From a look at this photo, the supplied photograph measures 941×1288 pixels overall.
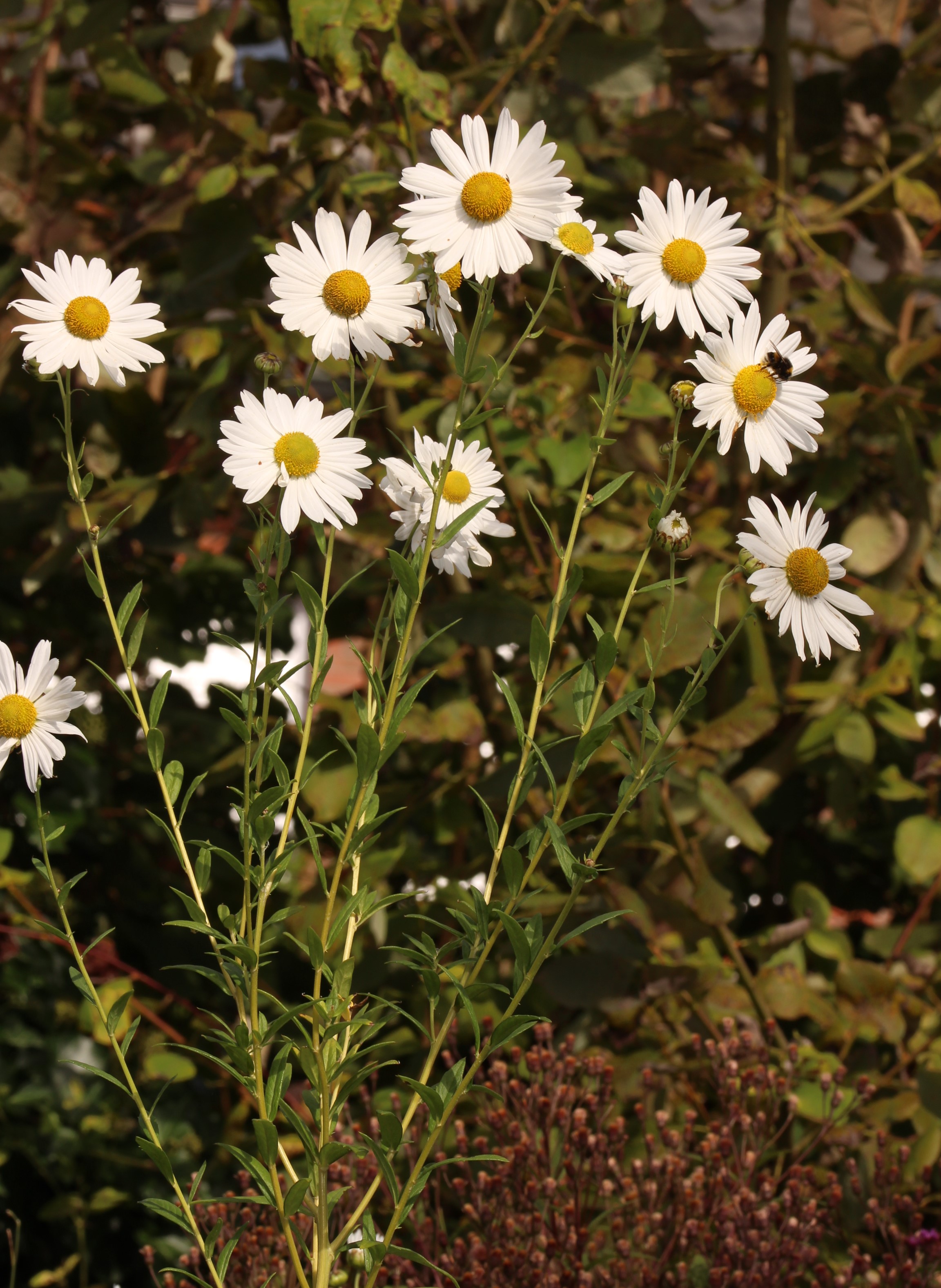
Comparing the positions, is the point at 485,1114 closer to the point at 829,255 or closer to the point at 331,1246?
the point at 331,1246

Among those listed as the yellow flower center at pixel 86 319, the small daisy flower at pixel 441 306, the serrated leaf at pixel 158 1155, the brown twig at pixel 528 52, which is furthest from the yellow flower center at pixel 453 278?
the brown twig at pixel 528 52

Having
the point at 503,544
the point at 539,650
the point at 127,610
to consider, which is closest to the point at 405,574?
the point at 539,650

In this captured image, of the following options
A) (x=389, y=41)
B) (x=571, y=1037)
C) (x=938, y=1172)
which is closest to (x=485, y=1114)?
(x=571, y=1037)

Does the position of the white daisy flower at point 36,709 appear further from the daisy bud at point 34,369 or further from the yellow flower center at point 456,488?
the yellow flower center at point 456,488

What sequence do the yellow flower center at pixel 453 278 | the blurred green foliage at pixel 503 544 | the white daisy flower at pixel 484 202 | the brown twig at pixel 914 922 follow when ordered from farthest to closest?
the brown twig at pixel 914 922 → the blurred green foliage at pixel 503 544 → the yellow flower center at pixel 453 278 → the white daisy flower at pixel 484 202

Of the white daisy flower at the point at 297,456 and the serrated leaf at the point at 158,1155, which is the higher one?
the white daisy flower at the point at 297,456

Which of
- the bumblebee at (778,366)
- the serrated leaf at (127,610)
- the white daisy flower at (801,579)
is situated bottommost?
the serrated leaf at (127,610)

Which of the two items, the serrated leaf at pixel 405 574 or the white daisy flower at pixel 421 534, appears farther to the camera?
the white daisy flower at pixel 421 534
